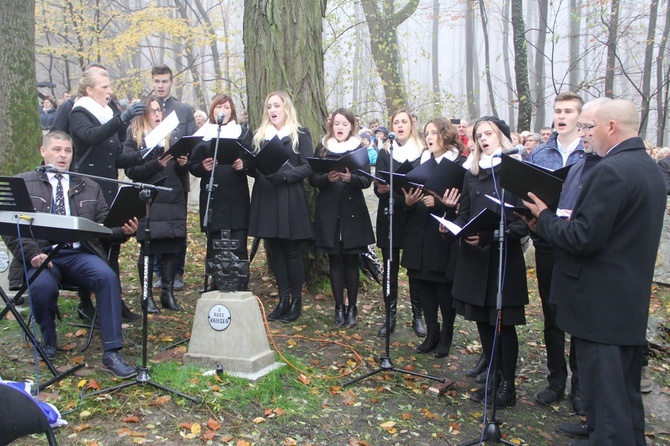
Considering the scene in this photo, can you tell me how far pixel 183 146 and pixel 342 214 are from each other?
1633 mm

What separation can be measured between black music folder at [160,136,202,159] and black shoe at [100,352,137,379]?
1910mm

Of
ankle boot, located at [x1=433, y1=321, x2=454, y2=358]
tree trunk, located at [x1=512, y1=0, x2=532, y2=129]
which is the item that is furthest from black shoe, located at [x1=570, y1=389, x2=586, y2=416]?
tree trunk, located at [x1=512, y1=0, x2=532, y2=129]

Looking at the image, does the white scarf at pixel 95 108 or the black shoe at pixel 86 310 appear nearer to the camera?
the white scarf at pixel 95 108

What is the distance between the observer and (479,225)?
174 inches

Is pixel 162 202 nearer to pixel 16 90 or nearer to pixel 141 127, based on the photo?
pixel 141 127

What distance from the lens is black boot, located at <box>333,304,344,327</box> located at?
6.28 meters

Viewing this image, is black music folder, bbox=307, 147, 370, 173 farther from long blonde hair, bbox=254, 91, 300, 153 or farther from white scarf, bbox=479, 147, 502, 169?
white scarf, bbox=479, 147, 502, 169

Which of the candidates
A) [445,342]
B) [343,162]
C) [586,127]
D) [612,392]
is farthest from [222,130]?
[612,392]

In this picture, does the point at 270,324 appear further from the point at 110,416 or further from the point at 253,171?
the point at 110,416

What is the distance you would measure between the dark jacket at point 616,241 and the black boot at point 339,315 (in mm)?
2942

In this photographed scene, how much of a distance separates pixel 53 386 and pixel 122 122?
7.38 ft

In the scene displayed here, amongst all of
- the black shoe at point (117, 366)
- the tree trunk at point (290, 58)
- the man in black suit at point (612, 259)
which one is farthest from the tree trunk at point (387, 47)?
the man in black suit at point (612, 259)

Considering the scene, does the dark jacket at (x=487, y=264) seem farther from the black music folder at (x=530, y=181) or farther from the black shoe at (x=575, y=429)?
the black shoe at (x=575, y=429)

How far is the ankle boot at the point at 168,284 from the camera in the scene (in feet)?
21.1
